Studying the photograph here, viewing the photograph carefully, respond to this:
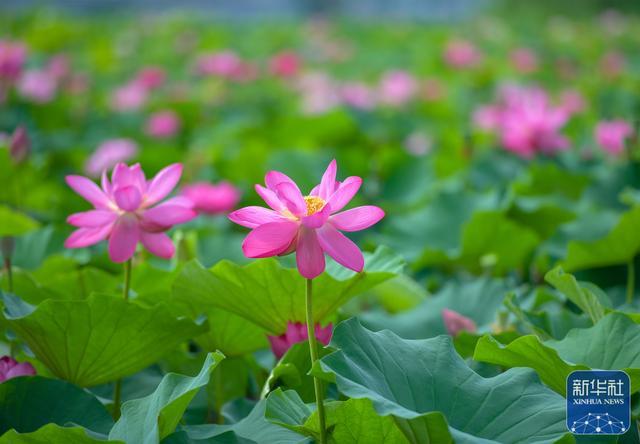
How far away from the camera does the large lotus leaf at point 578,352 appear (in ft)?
2.84

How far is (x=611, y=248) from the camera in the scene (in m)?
1.33

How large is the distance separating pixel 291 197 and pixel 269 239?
47 millimetres

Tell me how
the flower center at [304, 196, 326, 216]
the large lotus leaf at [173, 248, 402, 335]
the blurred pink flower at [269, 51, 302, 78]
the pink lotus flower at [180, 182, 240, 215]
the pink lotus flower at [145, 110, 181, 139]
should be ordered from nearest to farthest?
the flower center at [304, 196, 326, 216]
the large lotus leaf at [173, 248, 402, 335]
the pink lotus flower at [180, 182, 240, 215]
the pink lotus flower at [145, 110, 181, 139]
the blurred pink flower at [269, 51, 302, 78]

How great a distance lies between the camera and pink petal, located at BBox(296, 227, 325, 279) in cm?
84

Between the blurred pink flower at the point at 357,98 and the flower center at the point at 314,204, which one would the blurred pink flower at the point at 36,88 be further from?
the flower center at the point at 314,204

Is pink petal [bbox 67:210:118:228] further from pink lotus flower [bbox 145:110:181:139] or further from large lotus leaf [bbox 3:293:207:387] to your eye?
pink lotus flower [bbox 145:110:181:139]

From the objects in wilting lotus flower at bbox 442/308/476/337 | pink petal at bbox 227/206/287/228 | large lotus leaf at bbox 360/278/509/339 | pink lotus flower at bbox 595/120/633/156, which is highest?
pink petal at bbox 227/206/287/228

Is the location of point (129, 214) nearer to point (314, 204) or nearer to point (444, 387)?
point (314, 204)

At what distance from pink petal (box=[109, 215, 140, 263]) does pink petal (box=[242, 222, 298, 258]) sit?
0.26 m

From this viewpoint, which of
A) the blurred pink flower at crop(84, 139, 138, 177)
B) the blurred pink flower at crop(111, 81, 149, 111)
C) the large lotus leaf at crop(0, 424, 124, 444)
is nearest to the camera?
the large lotus leaf at crop(0, 424, 124, 444)

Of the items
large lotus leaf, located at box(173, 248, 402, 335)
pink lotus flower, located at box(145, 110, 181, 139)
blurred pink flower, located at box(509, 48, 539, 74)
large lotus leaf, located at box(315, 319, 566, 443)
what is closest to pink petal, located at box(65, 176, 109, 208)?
large lotus leaf, located at box(173, 248, 402, 335)

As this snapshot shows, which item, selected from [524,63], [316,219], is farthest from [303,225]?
[524,63]

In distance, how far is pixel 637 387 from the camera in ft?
2.88

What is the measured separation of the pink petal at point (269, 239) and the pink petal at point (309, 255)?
0.04ft
